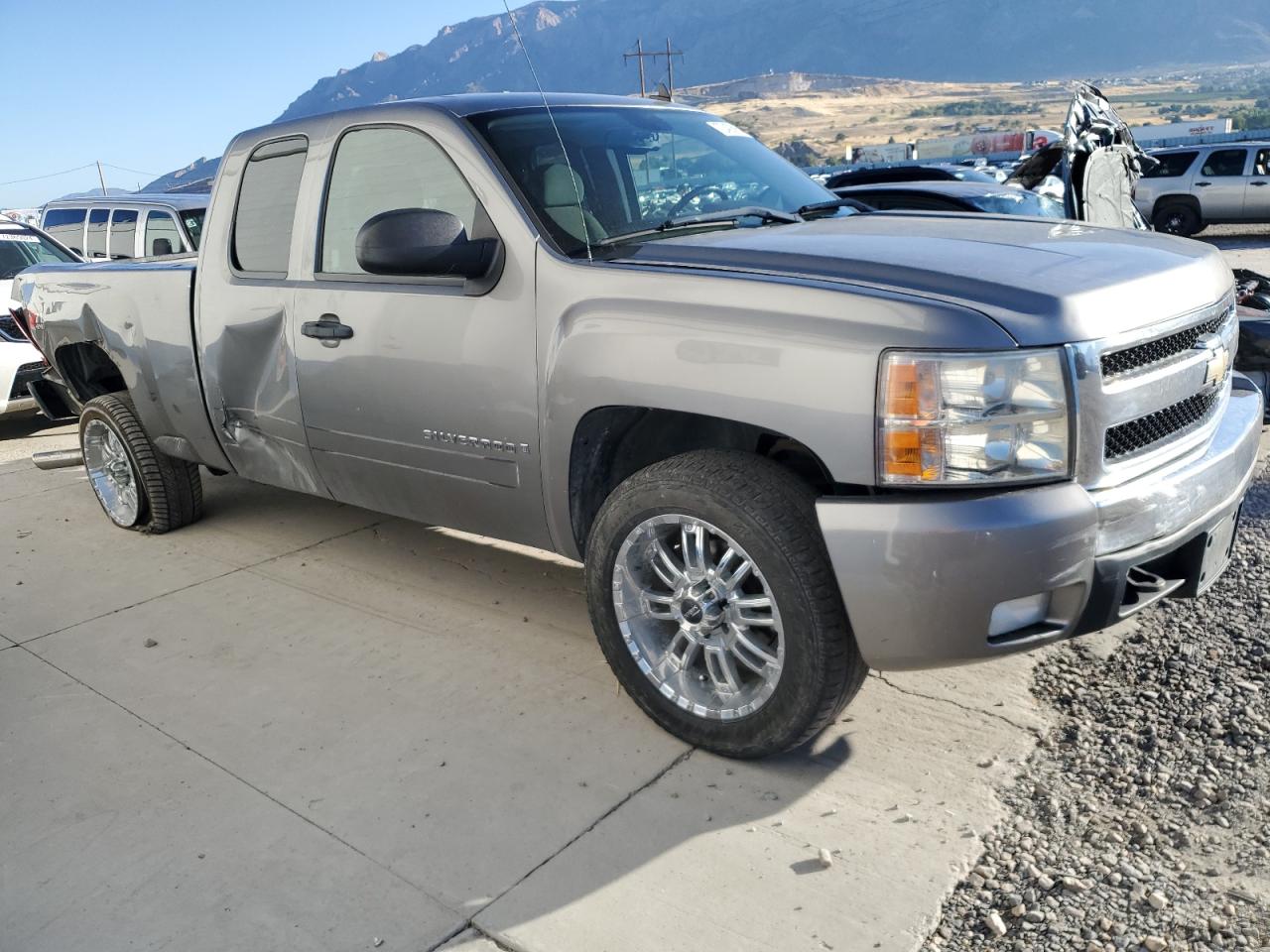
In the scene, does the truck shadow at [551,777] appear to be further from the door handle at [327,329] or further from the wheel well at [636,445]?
the door handle at [327,329]

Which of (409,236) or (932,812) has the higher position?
(409,236)

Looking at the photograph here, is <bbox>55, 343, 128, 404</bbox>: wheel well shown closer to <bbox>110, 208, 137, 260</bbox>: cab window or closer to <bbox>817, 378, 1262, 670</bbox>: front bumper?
<bbox>817, 378, 1262, 670</bbox>: front bumper

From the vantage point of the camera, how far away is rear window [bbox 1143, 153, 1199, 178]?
1920cm

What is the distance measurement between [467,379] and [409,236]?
0.52 m

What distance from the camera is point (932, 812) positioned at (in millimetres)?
2756

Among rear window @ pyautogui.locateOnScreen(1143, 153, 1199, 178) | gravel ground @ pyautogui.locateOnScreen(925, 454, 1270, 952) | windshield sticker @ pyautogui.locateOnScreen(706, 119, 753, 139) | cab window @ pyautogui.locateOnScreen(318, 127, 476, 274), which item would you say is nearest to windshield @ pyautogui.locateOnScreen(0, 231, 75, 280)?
cab window @ pyautogui.locateOnScreen(318, 127, 476, 274)

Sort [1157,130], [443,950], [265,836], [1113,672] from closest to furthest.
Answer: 1. [443,950]
2. [265,836]
3. [1113,672]
4. [1157,130]

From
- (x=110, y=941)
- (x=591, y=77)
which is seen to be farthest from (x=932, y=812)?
(x=591, y=77)

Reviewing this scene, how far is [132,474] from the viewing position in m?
5.43

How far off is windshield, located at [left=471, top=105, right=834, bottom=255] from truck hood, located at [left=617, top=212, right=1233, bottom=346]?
0.90ft

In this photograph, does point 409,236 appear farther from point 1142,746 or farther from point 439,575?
point 1142,746

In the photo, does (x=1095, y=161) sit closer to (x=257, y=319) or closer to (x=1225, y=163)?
(x=257, y=319)

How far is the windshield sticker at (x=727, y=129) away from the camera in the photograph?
13.9 ft

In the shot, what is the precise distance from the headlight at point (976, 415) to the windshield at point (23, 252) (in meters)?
9.25
